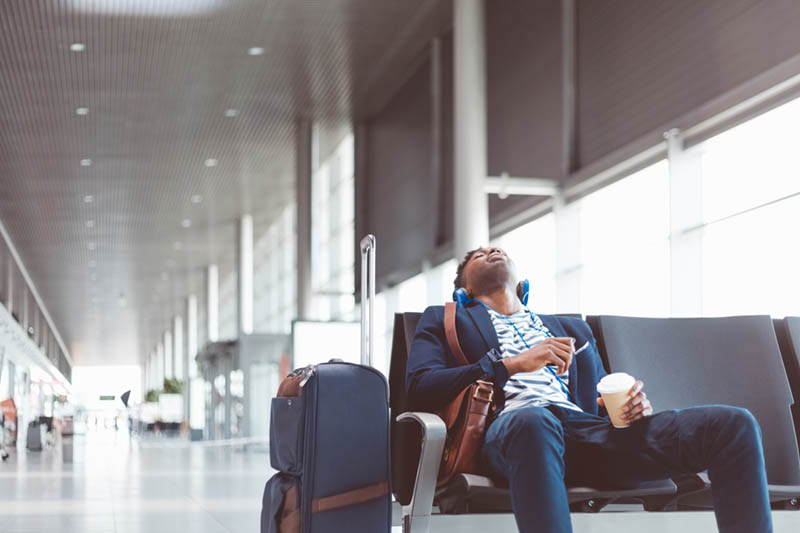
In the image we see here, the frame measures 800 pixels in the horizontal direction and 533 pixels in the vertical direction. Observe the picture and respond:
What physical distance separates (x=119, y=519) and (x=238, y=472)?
5923 mm

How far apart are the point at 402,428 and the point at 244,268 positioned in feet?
82.7

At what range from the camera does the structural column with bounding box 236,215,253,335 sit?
28359 mm

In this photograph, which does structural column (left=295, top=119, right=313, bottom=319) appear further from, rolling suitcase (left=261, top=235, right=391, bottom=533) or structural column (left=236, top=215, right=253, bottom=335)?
rolling suitcase (left=261, top=235, right=391, bottom=533)

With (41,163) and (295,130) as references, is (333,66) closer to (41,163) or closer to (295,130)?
(295,130)

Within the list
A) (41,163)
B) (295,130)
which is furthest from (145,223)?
(295,130)

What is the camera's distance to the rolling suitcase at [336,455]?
3242 mm

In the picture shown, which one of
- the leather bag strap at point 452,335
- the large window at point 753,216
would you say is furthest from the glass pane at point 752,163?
the leather bag strap at point 452,335

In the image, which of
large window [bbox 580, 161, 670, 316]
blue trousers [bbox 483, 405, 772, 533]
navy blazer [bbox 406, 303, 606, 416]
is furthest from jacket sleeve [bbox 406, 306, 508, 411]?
large window [bbox 580, 161, 670, 316]

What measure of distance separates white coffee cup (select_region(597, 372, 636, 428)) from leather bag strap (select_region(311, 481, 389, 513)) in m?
0.79

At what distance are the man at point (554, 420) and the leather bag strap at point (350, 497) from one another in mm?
296

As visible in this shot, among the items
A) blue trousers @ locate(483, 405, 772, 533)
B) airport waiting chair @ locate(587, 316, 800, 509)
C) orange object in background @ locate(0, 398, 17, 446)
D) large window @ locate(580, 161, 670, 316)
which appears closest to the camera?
blue trousers @ locate(483, 405, 772, 533)

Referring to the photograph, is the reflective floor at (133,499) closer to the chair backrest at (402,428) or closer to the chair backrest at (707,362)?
the chair backrest at (402,428)

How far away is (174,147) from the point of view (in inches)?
831

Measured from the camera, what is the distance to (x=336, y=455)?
3264 millimetres
